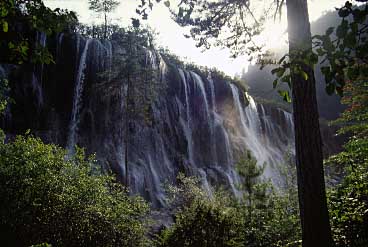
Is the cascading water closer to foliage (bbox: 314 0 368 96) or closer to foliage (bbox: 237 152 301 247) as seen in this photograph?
foliage (bbox: 237 152 301 247)

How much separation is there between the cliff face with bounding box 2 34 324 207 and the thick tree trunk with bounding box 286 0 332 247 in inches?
563

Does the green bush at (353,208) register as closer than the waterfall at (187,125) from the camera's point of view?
Yes

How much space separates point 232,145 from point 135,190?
11410mm

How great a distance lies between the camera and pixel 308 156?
4539 millimetres

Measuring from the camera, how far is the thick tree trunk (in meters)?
4.34

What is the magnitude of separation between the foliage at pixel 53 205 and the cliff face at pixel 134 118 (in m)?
11.0

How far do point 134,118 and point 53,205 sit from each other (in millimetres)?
16470

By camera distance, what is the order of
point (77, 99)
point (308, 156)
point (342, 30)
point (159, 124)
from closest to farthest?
point (342, 30) → point (308, 156) → point (77, 99) → point (159, 124)

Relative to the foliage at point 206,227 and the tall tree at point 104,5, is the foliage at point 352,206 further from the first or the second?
the tall tree at point 104,5

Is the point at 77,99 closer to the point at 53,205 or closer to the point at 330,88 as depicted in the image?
the point at 53,205

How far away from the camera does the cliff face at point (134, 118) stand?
2133 cm

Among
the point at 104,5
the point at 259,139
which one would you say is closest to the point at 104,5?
the point at 104,5

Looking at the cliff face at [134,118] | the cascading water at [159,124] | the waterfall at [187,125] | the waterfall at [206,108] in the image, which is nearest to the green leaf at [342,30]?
the cliff face at [134,118]

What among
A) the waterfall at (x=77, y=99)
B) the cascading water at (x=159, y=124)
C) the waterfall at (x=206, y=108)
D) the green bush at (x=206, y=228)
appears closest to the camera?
the green bush at (x=206, y=228)
